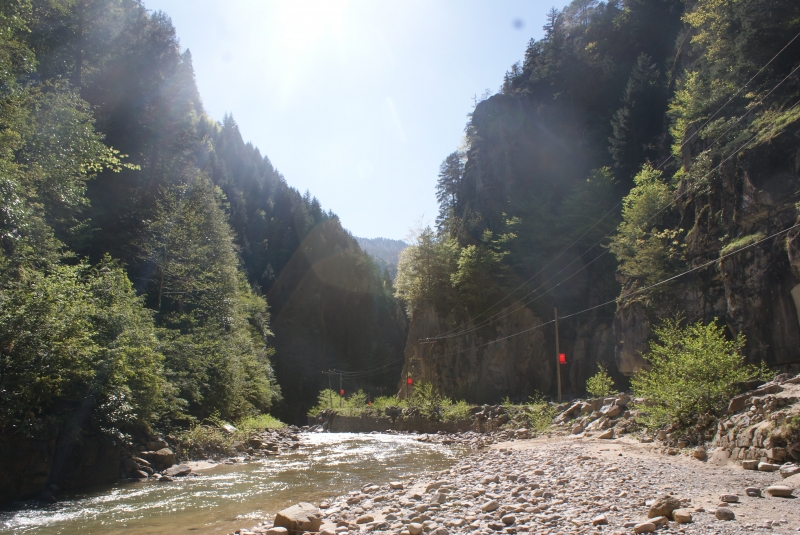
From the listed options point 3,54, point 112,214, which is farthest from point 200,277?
point 3,54

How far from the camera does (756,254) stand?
64.2 ft

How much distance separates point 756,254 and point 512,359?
2595cm

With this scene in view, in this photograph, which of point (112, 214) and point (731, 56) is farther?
point (112, 214)

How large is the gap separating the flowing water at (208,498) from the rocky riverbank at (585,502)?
173cm

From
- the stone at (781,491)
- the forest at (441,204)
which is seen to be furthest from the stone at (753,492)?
the forest at (441,204)

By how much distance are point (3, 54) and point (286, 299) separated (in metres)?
85.7

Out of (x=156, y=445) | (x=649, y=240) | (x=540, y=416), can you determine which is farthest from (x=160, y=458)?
(x=649, y=240)

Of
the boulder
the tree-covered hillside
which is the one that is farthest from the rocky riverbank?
the tree-covered hillside

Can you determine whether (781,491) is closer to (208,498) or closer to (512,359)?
(208,498)

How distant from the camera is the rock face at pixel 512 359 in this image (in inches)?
1548

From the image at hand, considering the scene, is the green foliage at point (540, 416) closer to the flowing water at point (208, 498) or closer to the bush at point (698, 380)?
the flowing water at point (208, 498)

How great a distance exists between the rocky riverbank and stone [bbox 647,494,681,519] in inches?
0.5

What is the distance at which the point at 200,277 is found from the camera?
36.6 m

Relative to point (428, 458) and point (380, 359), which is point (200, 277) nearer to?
point (428, 458)
